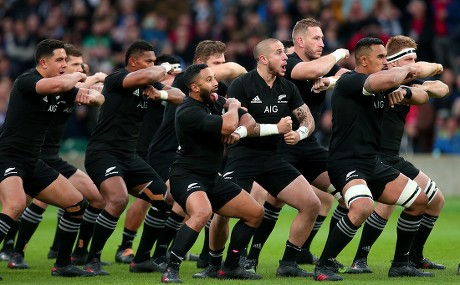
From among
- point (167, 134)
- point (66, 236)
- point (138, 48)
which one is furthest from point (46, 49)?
point (167, 134)

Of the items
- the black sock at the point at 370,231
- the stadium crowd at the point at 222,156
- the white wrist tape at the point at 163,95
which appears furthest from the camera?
the white wrist tape at the point at 163,95

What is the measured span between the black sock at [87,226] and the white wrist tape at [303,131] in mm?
2907

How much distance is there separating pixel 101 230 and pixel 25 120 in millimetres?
1745

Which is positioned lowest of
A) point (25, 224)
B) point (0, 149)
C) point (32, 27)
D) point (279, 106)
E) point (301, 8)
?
point (25, 224)

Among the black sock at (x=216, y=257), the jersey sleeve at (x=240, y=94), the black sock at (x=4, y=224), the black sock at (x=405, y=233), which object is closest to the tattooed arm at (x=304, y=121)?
the jersey sleeve at (x=240, y=94)

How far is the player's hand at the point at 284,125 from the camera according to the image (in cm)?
A: 1220

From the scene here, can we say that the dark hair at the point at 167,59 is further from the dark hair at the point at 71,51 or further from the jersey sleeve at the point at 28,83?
the jersey sleeve at the point at 28,83

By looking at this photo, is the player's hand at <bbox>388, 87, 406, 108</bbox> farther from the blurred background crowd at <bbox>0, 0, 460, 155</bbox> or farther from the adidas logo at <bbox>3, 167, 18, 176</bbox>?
the blurred background crowd at <bbox>0, 0, 460, 155</bbox>

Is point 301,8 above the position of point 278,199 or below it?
above

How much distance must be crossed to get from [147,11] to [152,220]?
16.2m

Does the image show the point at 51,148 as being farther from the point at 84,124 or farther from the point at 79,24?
the point at 79,24

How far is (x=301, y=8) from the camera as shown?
26234 mm

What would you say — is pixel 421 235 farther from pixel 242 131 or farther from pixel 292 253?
pixel 242 131

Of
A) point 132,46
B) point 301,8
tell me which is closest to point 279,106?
point 132,46
